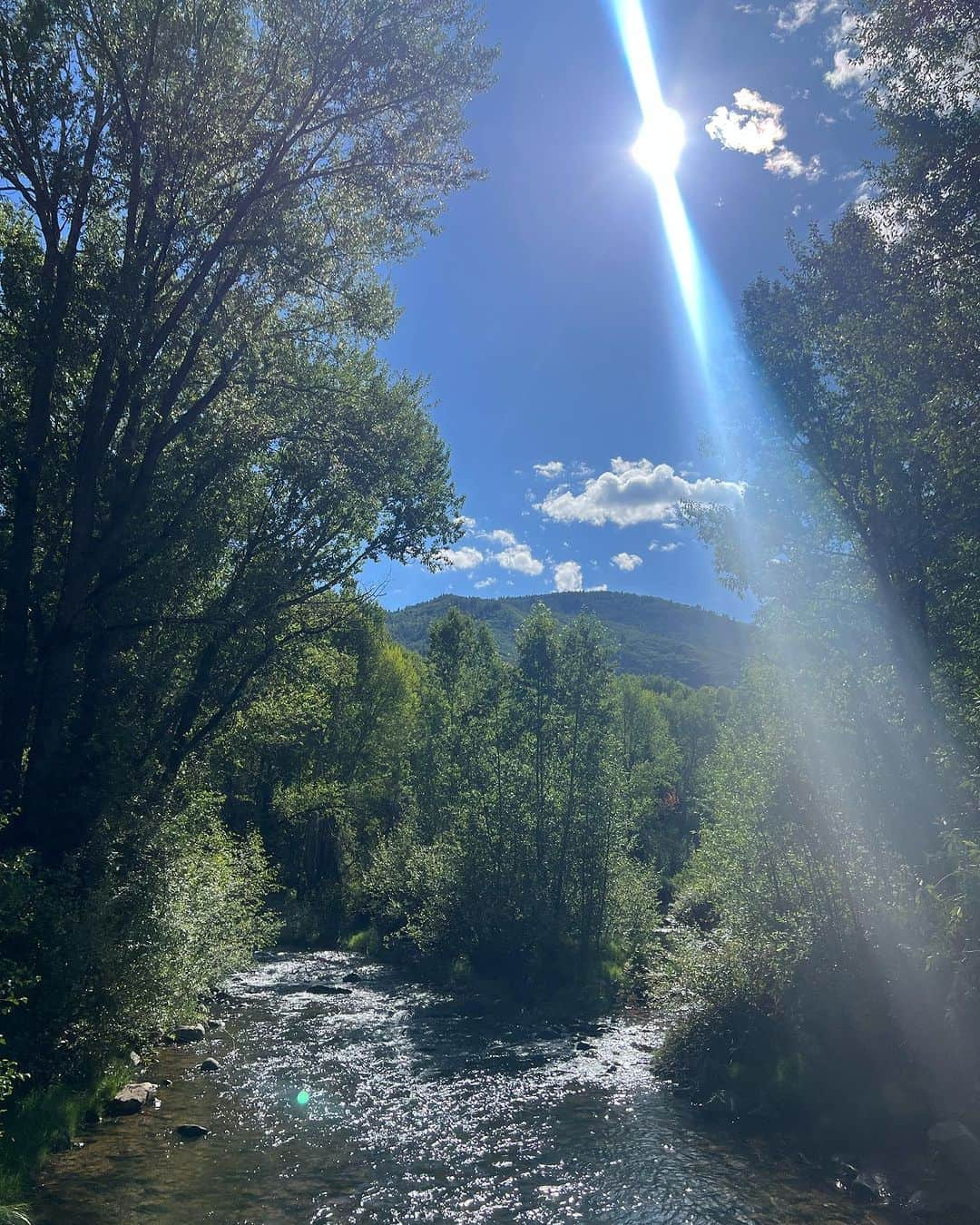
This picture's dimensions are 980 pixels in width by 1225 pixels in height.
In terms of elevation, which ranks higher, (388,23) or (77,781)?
(388,23)

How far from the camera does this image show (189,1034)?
20.0m

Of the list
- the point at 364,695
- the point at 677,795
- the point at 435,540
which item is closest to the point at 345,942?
the point at 364,695

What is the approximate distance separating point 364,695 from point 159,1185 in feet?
139

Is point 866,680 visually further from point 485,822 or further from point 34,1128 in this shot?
point 34,1128

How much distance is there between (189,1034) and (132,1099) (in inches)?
239

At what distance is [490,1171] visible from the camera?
1282 centimetres

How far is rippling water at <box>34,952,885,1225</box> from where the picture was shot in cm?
1132

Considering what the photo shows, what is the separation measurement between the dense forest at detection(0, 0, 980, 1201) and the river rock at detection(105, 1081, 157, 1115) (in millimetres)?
673

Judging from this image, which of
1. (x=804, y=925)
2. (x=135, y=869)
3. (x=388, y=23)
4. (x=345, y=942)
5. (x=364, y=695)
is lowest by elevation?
(x=345, y=942)

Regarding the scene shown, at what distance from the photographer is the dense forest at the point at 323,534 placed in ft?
44.1

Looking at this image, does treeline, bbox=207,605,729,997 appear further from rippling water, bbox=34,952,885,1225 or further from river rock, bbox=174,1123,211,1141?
river rock, bbox=174,1123,211,1141

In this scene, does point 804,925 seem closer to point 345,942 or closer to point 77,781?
point 77,781

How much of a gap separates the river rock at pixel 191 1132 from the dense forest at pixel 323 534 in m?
1.87

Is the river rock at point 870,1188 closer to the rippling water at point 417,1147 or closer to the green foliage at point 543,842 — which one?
the rippling water at point 417,1147
